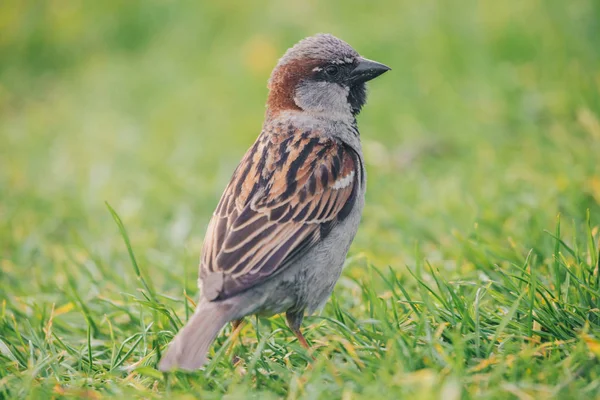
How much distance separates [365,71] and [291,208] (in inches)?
39.9

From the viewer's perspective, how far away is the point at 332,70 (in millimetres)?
4105

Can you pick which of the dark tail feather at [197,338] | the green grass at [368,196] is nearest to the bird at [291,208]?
the dark tail feather at [197,338]

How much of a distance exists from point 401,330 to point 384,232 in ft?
6.25

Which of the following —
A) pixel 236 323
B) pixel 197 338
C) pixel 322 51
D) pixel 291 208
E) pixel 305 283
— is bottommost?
pixel 236 323

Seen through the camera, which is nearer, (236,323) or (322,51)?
(236,323)

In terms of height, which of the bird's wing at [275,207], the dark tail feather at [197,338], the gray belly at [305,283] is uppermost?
the bird's wing at [275,207]

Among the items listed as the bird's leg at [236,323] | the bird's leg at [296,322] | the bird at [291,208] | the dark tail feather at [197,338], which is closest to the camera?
the dark tail feather at [197,338]

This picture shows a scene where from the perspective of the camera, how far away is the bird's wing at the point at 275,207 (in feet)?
10.7

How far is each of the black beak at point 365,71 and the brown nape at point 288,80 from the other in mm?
201

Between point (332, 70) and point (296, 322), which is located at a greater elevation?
point (332, 70)

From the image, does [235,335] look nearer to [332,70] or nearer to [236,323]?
[236,323]

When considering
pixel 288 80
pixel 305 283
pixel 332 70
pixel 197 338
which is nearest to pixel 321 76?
pixel 332 70

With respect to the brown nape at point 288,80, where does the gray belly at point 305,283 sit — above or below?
below

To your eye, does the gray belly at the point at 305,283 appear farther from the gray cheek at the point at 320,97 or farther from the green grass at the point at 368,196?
the gray cheek at the point at 320,97
